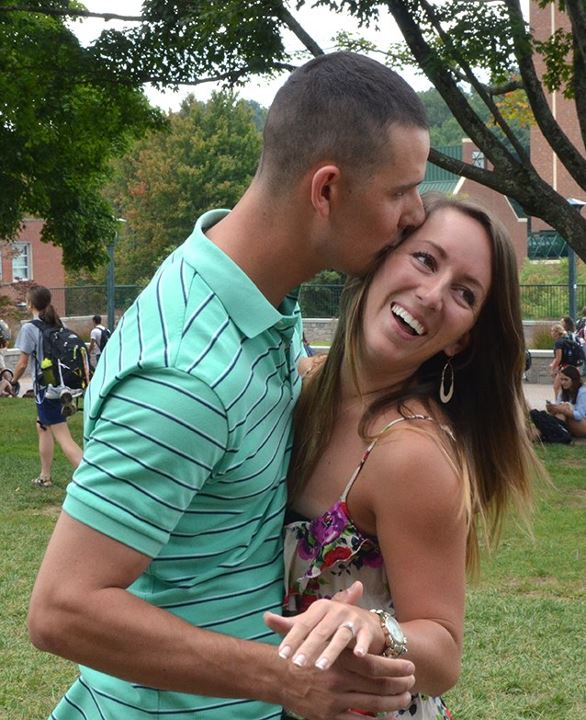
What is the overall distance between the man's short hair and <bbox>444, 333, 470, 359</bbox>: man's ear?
1.88 feet

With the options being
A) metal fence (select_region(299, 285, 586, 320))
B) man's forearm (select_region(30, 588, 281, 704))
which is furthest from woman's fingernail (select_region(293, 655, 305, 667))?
metal fence (select_region(299, 285, 586, 320))

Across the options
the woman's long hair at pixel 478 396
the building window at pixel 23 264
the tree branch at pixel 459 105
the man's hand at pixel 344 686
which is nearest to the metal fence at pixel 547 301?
the building window at pixel 23 264

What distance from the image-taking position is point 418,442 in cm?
208

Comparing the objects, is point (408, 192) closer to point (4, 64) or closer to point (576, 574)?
point (576, 574)

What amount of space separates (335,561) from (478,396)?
0.60 meters

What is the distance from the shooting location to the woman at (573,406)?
15859 millimetres

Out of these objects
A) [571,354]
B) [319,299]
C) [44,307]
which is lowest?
[319,299]

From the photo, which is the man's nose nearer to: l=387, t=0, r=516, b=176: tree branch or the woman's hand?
the woman's hand

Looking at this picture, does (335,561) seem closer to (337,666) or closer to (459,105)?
(337,666)

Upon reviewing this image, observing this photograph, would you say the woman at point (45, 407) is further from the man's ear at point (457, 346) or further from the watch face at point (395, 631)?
the watch face at point (395, 631)

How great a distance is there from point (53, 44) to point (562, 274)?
27531 mm

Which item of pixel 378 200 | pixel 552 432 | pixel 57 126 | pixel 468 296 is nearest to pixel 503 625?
pixel 468 296

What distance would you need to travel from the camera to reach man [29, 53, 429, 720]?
167 cm

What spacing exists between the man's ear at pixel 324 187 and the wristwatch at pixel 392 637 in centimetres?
74
